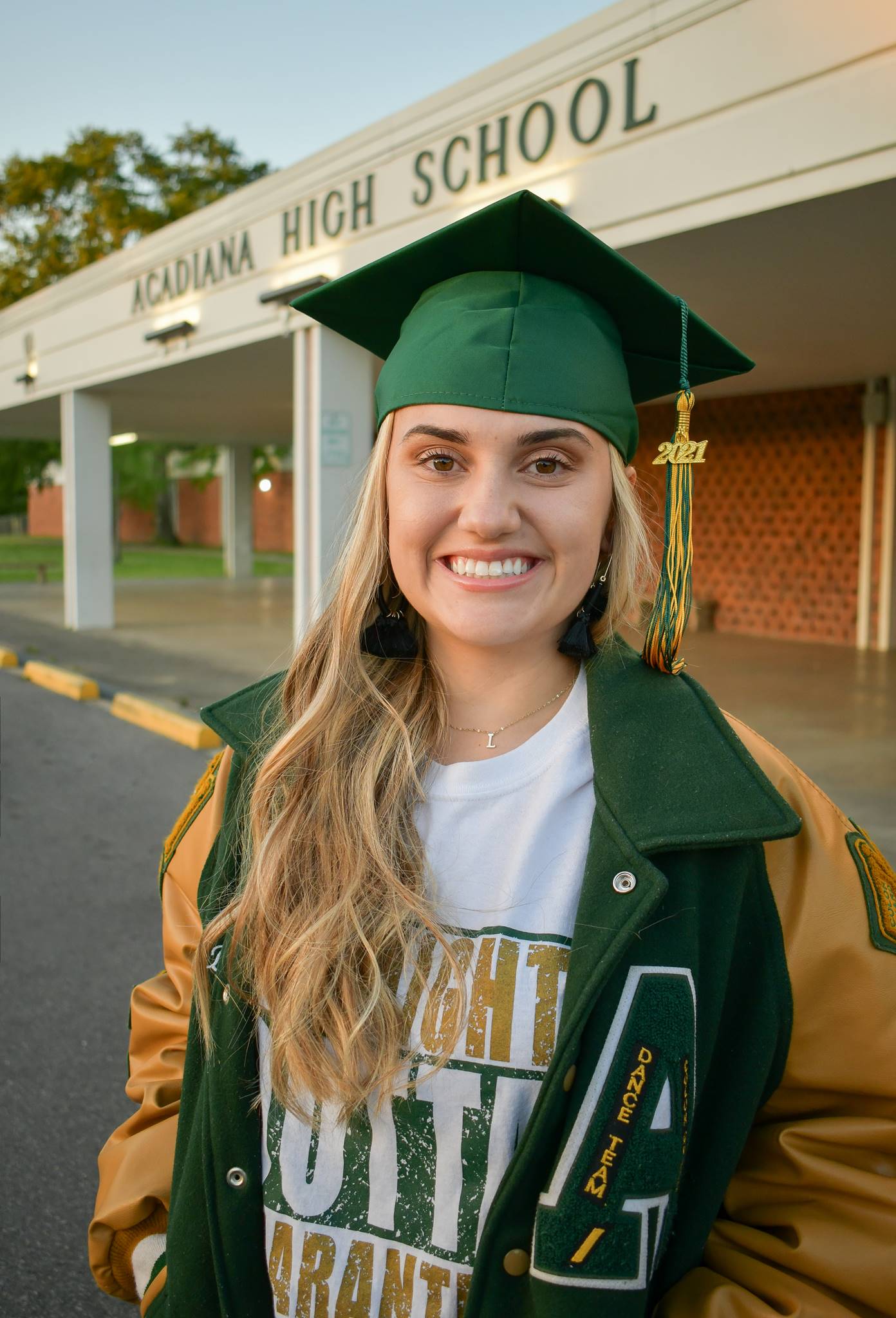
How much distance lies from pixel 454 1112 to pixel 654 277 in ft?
23.9

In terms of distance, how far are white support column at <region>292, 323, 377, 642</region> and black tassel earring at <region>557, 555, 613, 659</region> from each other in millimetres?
7254

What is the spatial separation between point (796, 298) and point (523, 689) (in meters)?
7.39

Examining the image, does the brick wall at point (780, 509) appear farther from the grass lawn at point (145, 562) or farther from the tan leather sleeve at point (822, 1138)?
the grass lawn at point (145, 562)

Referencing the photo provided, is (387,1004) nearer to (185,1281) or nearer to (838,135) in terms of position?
(185,1281)

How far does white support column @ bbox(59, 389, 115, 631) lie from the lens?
14141 millimetres

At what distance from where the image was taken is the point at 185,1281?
1345mm

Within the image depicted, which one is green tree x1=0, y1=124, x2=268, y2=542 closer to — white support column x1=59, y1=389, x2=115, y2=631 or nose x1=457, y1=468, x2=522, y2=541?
white support column x1=59, y1=389, x2=115, y2=631

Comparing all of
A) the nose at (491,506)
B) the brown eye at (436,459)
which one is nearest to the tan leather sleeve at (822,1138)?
the nose at (491,506)

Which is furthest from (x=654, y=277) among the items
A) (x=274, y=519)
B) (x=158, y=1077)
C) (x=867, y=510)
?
Answer: (x=274, y=519)

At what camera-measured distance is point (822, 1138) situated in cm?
123

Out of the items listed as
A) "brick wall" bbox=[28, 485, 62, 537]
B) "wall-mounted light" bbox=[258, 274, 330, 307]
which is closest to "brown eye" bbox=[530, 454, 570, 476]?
"wall-mounted light" bbox=[258, 274, 330, 307]

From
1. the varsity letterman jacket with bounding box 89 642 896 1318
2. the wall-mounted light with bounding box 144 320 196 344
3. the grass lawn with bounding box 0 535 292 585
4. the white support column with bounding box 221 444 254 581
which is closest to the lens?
the varsity letterman jacket with bounding box 89 642 896 1318

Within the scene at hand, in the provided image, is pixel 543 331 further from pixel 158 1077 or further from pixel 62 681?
pixel 62 681

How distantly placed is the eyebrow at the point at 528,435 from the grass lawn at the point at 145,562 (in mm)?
22705
